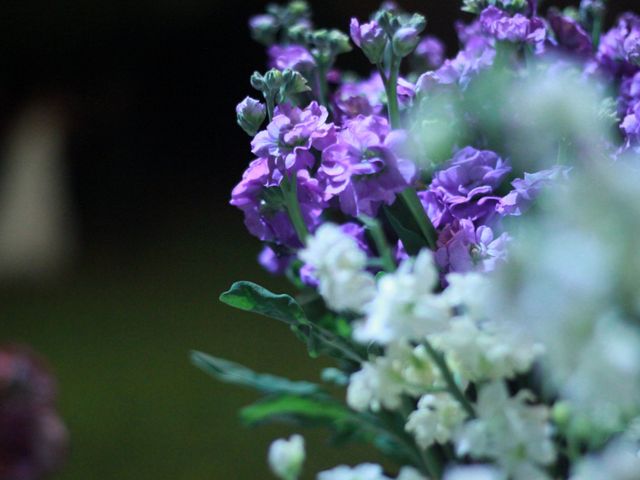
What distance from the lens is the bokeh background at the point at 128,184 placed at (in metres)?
1.33

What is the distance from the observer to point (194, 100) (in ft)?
6.80

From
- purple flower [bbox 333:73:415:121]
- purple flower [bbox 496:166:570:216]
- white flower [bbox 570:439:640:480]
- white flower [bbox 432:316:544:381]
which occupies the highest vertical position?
purple flower [bbox 333:73:415:121]

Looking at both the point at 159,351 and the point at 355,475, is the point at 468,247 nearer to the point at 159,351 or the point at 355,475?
the point at 355,475

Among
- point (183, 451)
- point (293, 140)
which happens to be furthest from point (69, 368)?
point (293, 140)

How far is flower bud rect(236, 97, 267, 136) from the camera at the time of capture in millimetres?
377

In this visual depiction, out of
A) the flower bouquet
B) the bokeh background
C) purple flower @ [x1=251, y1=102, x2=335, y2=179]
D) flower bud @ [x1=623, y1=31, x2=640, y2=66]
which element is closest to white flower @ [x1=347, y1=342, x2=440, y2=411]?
Result: the flower bouquet

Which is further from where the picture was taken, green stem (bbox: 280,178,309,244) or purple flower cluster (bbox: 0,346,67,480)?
purple flower cluster (bbox: 0,346,67,480)

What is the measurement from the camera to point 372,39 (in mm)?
383

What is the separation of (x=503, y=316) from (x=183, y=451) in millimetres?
724

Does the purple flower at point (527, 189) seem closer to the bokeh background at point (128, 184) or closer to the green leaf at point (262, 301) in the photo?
the green leaf at point (262, 301)

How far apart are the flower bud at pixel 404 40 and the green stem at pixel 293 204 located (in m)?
0.07

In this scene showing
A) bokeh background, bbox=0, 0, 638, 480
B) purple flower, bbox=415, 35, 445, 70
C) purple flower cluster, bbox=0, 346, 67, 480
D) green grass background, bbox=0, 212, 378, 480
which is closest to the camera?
purple flower, bbox=415, 35, 445, 70

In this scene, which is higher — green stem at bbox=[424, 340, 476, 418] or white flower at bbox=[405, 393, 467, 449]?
green stem at bbox=[424, 340, 476, 418]

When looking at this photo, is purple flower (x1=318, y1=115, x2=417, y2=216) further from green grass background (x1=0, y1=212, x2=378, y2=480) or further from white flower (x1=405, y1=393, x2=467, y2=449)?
green grass background (x1=0, y1=212, x2=378, y2=480)
